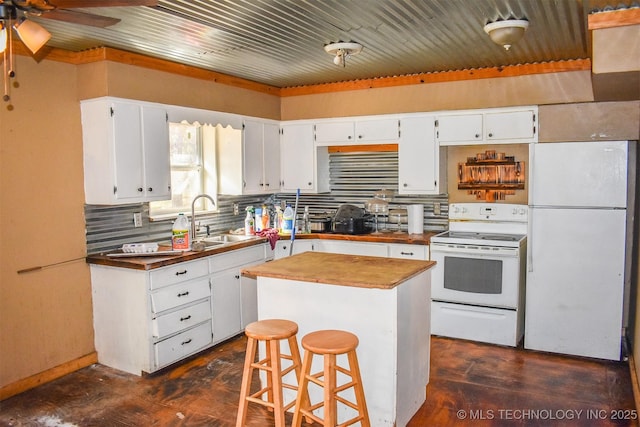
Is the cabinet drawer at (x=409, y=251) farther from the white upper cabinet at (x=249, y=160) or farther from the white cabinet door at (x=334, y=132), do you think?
the white upper cabinet at (x=249, y=160)

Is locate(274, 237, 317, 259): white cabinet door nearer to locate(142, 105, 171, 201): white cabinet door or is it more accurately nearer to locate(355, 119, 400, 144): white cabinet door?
locate(355, 119, 400, 144): white cabinet door

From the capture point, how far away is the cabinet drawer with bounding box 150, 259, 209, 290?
151 inches

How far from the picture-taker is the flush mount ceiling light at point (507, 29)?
10.7ft

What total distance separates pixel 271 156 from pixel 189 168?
974mm

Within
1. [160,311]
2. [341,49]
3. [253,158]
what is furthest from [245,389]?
[253,158]

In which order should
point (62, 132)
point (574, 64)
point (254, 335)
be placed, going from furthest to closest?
point (574, 64), point (62, 132), point (254, 335)

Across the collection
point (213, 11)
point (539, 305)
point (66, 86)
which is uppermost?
point (213, 11)

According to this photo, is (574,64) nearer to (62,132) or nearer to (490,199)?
(490,199)

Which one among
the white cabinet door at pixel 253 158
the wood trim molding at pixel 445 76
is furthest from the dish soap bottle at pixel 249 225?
the wood trim molding at pixel 445 76

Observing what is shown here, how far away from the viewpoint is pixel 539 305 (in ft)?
14.1

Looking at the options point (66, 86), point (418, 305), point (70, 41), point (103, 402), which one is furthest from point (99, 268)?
point (418, 305)

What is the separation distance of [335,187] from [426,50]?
6.94 feet

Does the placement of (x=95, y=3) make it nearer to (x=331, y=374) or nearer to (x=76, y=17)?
(x=76, y=17)

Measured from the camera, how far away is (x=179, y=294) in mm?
4035
